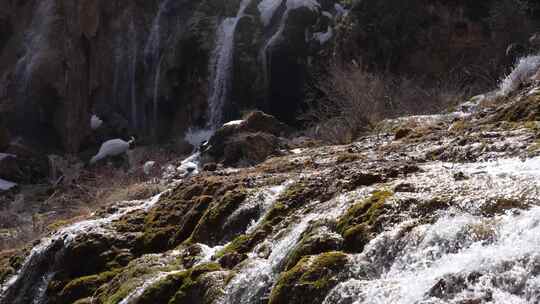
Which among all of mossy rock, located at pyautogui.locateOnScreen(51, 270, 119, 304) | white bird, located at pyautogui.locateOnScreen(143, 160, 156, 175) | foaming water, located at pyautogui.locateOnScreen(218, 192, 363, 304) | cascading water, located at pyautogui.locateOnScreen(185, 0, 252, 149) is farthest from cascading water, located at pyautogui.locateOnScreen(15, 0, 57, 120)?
foaming water, located at pyautogui.locateOnScreen(218, 192, 363, 304)

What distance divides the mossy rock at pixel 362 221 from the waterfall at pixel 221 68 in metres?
25.1

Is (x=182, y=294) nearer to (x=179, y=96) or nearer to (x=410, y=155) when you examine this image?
(x=410, y=155)

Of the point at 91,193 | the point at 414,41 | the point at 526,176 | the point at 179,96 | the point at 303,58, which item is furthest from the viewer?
the point at 179,96

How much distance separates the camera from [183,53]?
34.2 meters

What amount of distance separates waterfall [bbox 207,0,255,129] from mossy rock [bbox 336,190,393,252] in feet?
82.2

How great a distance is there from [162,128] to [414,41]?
14151mm

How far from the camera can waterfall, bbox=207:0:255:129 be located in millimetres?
30891

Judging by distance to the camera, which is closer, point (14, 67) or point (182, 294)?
point (182, 294)

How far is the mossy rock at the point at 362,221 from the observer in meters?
5.07

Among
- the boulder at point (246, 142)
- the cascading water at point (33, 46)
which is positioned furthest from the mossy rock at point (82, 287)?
the cascading water at point (33, 46)

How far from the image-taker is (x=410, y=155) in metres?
7.35

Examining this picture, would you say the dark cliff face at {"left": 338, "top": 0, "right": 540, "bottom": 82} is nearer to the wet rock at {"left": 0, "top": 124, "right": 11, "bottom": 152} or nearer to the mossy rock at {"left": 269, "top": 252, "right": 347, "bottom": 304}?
the wet rock at {"left": 0, "top": 124, "right": 11, "bottom": 152}

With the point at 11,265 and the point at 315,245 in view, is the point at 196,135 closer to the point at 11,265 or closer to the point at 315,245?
the point at 11,265

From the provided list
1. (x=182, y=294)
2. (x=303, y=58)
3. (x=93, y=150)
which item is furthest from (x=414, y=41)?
(x=182, y=294)
